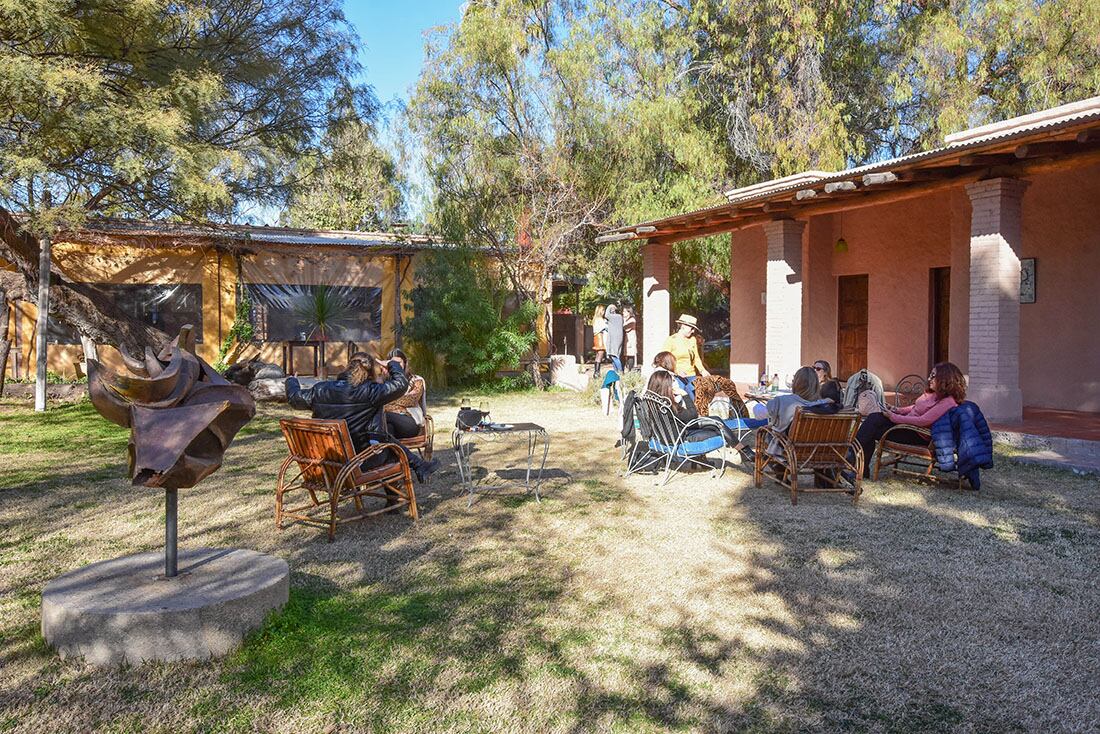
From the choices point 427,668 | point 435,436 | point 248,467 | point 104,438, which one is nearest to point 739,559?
point 427,668

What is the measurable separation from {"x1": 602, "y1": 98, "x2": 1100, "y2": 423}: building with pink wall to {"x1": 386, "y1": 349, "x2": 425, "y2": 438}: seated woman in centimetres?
543

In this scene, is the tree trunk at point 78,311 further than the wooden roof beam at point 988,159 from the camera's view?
Yes

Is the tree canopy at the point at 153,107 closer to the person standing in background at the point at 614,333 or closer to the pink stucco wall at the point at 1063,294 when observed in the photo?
the person standing in background at the point at 614,333

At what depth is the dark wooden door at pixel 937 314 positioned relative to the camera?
12.0m

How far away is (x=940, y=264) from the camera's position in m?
11.8

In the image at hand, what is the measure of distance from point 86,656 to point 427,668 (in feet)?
4.53

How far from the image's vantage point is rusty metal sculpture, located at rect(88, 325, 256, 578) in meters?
3.32

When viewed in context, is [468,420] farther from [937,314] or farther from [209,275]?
[209,275]

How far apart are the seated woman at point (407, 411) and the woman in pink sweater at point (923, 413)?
12.9 feet

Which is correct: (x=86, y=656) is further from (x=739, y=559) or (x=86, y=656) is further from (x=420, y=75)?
(x=420, y=75)

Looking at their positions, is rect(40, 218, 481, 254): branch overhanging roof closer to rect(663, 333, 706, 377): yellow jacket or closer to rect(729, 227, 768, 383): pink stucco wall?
rect(729, 227, 768, 383): pink stucco wall

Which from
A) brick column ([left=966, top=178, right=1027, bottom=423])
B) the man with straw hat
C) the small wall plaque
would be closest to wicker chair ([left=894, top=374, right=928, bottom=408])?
brick column ([left=966, top=178, right=1027, bottom=423])

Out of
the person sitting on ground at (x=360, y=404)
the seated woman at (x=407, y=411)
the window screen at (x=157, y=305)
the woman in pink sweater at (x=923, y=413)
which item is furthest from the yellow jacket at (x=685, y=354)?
the window screen at (x=157, y=305)

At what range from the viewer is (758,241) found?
14.2 metres
